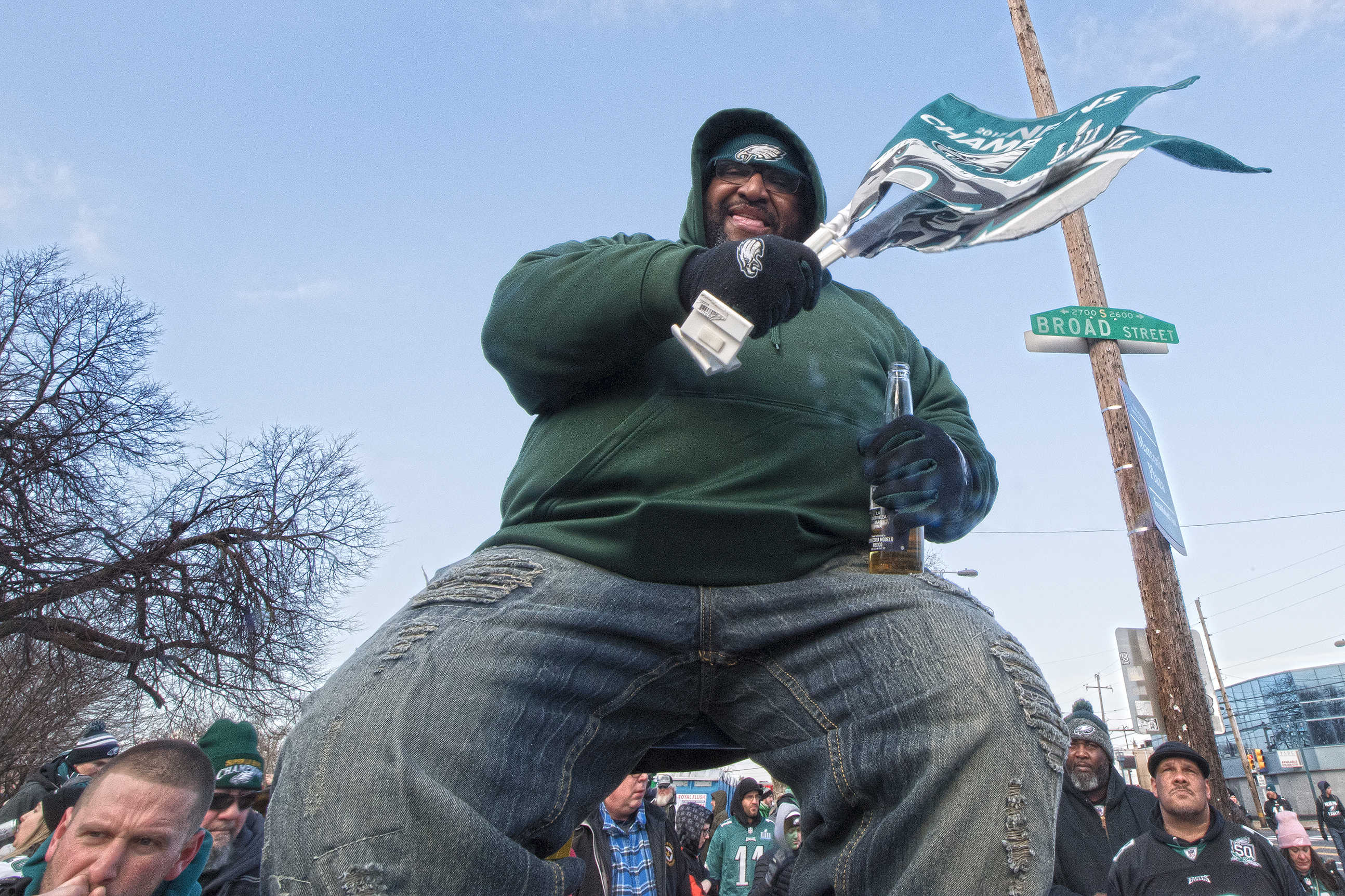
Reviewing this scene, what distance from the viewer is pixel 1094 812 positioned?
20.9 feet

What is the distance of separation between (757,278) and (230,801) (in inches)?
182

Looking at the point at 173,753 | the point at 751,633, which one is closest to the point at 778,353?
the point at 751,633

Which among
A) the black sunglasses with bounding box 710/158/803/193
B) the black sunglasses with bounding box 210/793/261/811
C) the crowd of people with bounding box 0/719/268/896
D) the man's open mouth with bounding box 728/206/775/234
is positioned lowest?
the crowd of people with bounding box 0/719/268/896

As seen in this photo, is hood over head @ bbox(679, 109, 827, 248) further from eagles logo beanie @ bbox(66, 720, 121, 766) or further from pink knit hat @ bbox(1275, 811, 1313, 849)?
pink knit hat @ bbox(1275, 811, 1313, 849)

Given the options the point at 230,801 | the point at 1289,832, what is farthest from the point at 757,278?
the point at 1289,832

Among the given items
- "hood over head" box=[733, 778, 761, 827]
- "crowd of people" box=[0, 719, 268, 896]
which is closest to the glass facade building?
"hood over head" box=[733, 778, 761, 827]

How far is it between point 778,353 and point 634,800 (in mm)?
5776

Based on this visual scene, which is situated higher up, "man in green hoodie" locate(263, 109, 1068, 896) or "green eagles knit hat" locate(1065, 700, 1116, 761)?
"green eagles knit hat" locate(1065, 700, 1116, 761)

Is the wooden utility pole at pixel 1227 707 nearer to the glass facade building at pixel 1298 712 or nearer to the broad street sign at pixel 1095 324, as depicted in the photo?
the glass facade building at pixel 1298 712

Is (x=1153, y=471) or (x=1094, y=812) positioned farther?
(x=1153, y=471)

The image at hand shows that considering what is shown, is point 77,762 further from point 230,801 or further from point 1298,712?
point 1298,712

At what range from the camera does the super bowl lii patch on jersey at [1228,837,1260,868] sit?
5.43m

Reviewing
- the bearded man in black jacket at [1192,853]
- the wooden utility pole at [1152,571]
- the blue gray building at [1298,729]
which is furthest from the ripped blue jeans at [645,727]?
the blue gray building at [1298,729]

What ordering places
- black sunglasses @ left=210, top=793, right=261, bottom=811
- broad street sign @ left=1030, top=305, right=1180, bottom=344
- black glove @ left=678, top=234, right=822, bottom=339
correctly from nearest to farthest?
black glove @ left=678, top=234, right=822, bottom=339 < black sunglasses @ left=210, top=793, right=261, bottom=811 < broad street sign @ left=1030, top=305, right=1180, bottom=344
